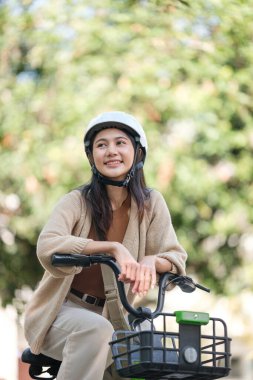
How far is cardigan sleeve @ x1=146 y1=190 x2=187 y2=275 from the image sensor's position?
4652 millimetres

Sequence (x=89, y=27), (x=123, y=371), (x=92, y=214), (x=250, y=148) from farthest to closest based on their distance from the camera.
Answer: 1. (x=250, y=148)
2. (x=89, y=27)
3. (x=92, y=214)
4. (x=123, y=371)

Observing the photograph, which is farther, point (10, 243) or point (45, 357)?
point (10, 243)

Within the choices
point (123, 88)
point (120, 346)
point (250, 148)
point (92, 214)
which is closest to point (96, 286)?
point (92, 214)

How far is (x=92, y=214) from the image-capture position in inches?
184

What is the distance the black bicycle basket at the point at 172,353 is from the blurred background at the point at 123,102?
8.08 metres

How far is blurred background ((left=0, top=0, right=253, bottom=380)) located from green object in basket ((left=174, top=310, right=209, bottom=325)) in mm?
8075

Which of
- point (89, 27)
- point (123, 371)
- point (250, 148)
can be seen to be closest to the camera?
point (123, 371)

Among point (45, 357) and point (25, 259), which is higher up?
point (25, 259)

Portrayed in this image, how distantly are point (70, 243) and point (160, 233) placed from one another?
47 cm

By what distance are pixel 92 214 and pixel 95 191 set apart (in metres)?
0.11

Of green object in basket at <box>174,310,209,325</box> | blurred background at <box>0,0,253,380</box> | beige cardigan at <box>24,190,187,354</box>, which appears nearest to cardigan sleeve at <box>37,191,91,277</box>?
beige cardigan at <box>24,190,187,354</box>

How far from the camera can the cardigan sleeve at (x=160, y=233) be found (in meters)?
4.65

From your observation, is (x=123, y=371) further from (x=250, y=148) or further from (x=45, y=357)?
(x=250, y=148)

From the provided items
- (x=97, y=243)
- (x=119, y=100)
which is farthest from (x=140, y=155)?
(x=119, y=100)
